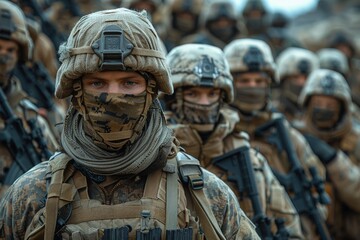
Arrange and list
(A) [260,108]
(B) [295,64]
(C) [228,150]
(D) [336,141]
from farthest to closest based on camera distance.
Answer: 1. (B) [295,64]
2. (D) [336,141]
3. (A) [260,108]
4. (C) [228,150]

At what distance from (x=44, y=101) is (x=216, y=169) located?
309cm

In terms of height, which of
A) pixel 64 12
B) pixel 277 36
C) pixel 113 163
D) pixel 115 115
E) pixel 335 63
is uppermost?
pixel 115 115

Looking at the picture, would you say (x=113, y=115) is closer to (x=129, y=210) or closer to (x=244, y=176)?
(x=129, y=210)

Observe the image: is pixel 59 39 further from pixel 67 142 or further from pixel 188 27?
pixel 67 142

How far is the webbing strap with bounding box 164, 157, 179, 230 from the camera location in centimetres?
493

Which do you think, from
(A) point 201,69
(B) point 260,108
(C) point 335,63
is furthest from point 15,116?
(C) point 335,63

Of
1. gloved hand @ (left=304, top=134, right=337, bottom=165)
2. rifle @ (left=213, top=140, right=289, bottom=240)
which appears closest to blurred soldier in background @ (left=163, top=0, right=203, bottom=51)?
gloved hand @ (left=304, top=134, right=337, bottom=165)

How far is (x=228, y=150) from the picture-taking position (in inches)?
307

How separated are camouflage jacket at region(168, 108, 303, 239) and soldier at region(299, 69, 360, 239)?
9.52 ft

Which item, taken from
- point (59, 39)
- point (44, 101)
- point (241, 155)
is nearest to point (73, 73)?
point (241, 155)

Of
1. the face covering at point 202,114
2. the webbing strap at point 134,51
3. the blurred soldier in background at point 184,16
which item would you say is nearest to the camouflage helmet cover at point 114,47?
the webbing strap at point 134,51

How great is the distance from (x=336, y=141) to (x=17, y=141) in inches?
200

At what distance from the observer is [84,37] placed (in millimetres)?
4965

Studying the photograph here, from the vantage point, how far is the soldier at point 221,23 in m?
16.5
